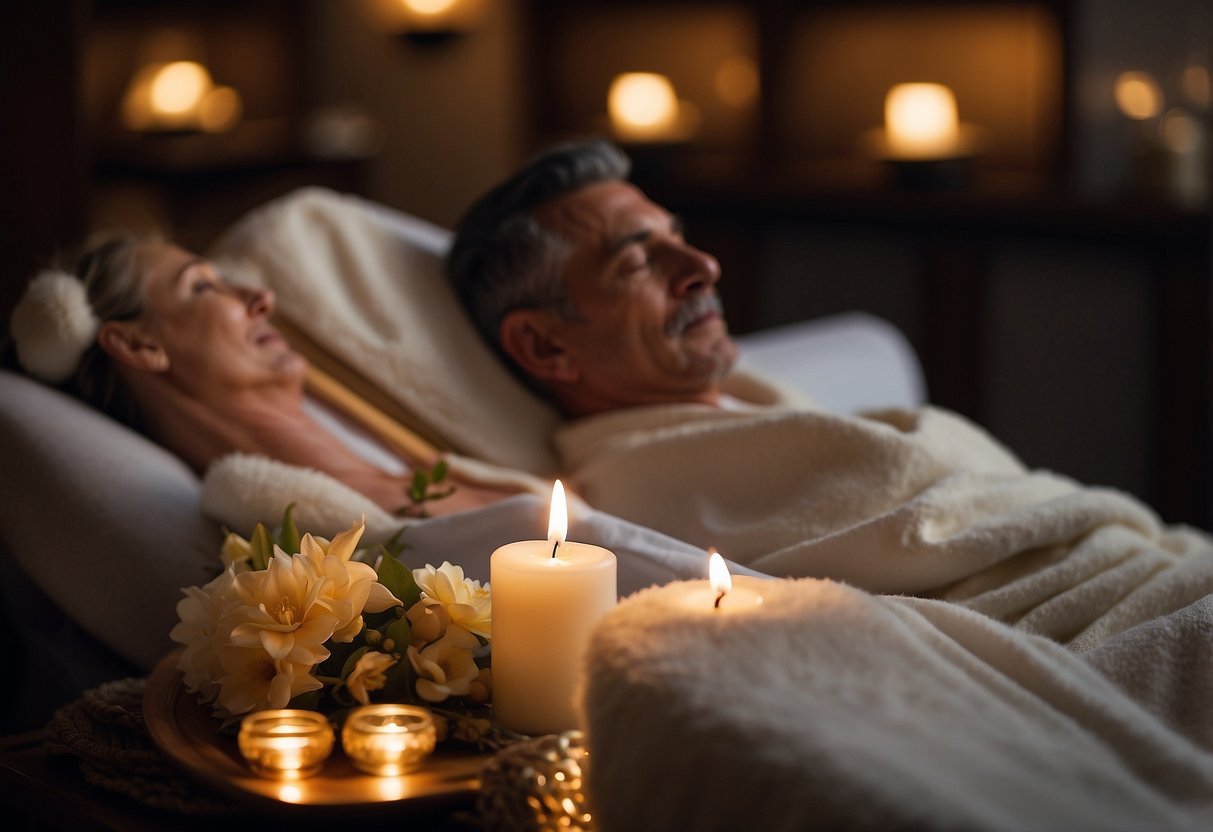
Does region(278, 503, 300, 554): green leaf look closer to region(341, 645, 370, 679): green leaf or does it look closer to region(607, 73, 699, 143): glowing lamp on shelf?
region(341, 645, 370, 679): green leaf

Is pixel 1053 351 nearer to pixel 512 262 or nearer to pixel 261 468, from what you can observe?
pixel 512 262

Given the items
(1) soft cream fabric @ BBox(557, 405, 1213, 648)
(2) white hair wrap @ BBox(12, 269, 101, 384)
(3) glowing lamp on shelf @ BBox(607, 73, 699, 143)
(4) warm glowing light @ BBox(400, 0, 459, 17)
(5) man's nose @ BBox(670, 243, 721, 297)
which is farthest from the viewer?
(4) warm glowing light @ BBox(400, 0, 459, 17)

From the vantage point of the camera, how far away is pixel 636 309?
5.20 ft

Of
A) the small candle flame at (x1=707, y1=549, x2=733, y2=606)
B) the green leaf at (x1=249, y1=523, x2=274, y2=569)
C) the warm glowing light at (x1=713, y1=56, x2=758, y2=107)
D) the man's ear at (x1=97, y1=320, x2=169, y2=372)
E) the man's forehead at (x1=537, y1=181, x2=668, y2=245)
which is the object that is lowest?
the green leaf at (x1=249, y1=523, x2=274, y2=569)

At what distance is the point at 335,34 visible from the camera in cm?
459

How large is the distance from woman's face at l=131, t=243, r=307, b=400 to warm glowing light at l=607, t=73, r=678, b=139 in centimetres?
229

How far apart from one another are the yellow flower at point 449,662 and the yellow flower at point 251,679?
8 centimetres

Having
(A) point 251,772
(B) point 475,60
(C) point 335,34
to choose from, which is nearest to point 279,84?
(C) point 335,34

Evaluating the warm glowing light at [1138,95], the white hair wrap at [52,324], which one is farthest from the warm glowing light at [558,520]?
the warm glowing light at [1138,95]

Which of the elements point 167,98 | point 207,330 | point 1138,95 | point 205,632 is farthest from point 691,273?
point 167,98

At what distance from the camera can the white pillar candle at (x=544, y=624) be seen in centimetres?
96

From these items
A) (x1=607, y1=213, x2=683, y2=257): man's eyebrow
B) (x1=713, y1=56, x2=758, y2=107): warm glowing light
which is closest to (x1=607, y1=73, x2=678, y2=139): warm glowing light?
(x1=713, y1=56, x2=758, y2=107): warm glowing light

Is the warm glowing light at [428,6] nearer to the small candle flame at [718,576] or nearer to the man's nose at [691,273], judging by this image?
the man's nose at [691,273]

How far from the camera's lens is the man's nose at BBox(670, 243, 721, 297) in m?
1.58
